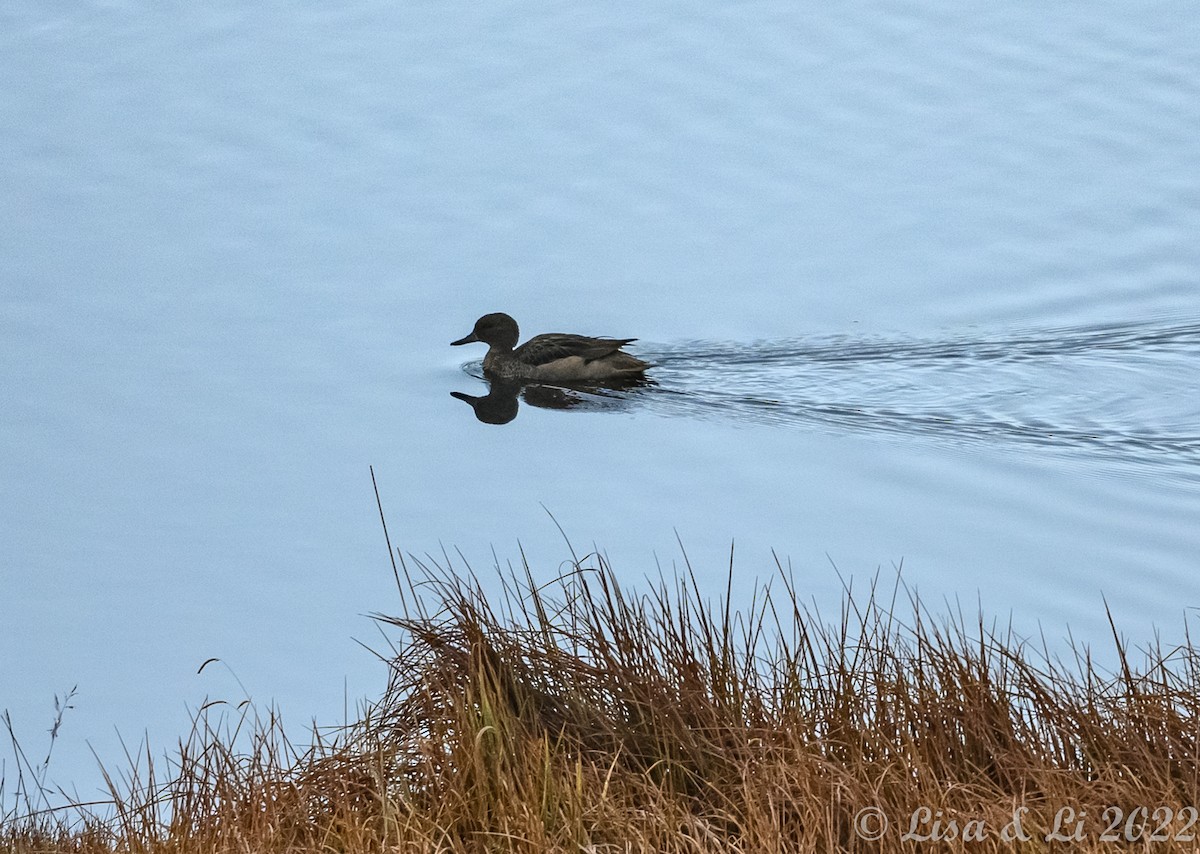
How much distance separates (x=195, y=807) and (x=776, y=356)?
21.8 ft

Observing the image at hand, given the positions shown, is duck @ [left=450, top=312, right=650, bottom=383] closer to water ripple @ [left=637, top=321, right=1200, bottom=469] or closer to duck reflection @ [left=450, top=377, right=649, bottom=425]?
duck reflection @ [left=450, top=377, right=649, bottom=425]

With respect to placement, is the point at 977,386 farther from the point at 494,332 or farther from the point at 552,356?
the point at 494,332

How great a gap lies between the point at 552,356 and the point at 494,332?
558mm

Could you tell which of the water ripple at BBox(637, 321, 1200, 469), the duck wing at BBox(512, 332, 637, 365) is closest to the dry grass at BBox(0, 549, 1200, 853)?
the water ripple at BBox(637, 321, 1200, 469)

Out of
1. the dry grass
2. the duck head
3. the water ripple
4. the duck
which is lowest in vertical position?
the dry grass

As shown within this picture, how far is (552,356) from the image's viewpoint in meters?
11.4

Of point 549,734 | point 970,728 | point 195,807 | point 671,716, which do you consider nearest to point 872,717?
point 970,728

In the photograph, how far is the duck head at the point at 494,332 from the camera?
11.6m

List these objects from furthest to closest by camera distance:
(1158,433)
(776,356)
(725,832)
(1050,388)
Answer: (776,356)
(1050,388)
(1158,433)
(725,832)

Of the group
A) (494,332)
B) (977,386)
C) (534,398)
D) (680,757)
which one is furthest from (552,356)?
(680,757)

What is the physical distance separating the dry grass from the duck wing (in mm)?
5833

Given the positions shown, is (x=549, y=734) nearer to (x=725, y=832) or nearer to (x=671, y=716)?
(x=671, y=716)

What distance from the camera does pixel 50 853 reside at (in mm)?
4824

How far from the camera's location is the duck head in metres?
11.6
